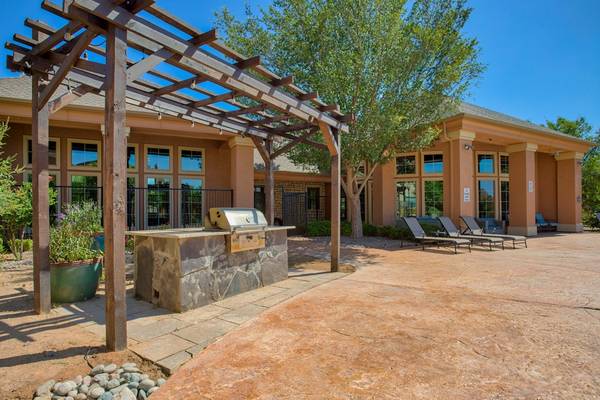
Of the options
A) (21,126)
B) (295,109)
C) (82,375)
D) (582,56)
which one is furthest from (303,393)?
(582,56)

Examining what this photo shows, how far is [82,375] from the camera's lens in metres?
2.50

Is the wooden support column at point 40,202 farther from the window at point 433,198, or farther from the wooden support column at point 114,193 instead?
the window at point 433,198

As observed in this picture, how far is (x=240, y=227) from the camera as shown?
484cm

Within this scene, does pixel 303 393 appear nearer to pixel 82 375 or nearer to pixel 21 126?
pixel 82 375

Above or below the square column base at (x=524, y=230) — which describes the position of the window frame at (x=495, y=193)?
above

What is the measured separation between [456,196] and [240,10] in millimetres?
9327

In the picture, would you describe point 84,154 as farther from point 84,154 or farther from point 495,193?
point 495,193

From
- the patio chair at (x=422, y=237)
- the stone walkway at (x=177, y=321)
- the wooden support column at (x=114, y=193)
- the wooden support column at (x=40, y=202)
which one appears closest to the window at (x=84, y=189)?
the wooden support column at (x=40, y=202)

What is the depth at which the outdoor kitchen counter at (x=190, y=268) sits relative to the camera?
4.04m

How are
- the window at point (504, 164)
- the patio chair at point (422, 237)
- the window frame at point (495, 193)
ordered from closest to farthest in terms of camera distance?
the patio chair at point (422, 237)
the window frame at point (495, 193)
the window at point (504, 164)

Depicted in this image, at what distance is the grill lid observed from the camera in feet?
15.7

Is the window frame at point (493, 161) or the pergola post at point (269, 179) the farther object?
the window frame at point (493, 161)

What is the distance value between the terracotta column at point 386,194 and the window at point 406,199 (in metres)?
0.35

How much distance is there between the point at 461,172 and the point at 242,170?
755cm
